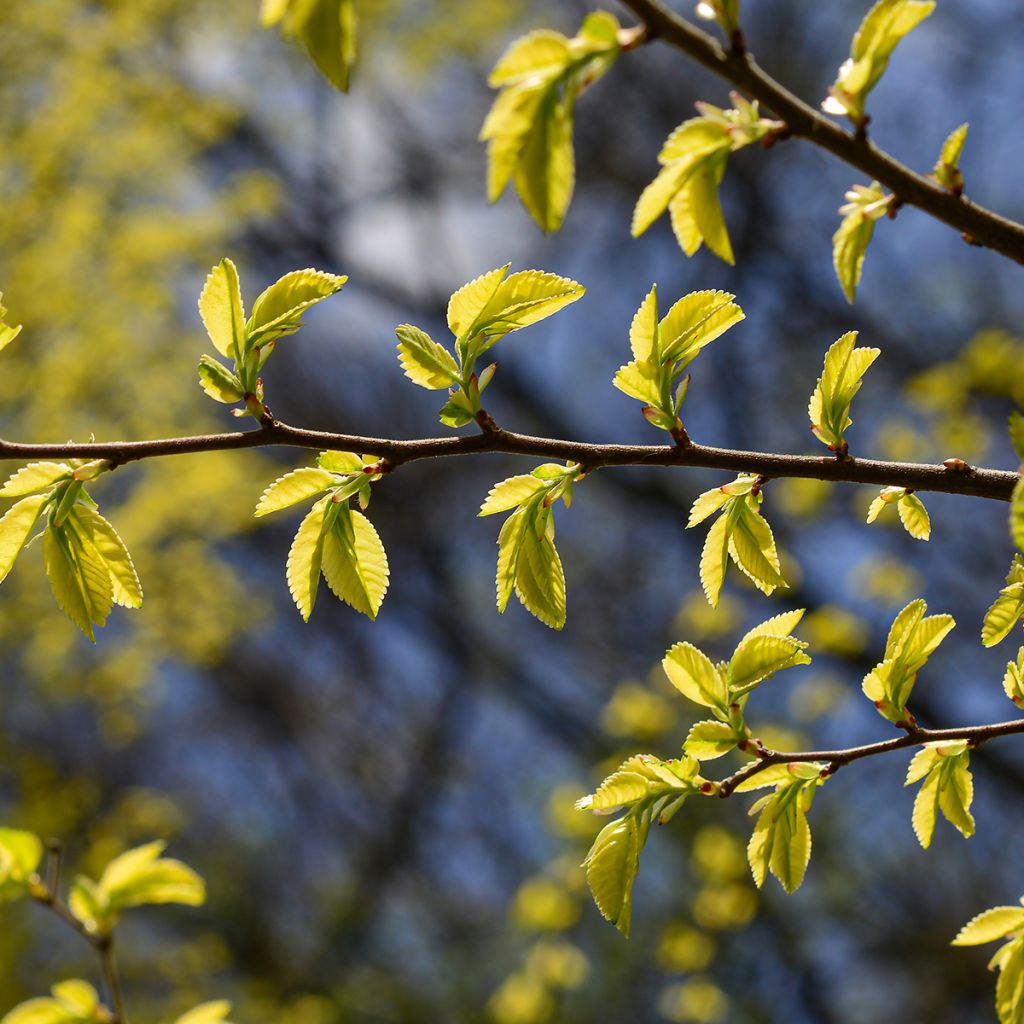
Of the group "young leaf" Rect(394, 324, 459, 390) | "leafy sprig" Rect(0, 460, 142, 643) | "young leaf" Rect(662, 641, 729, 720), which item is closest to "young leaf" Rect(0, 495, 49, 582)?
"leafy sprig" Rect(0, 460, 142, 643)

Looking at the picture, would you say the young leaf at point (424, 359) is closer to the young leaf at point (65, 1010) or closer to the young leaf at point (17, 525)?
the young leaf at point (17, 525)

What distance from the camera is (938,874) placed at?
643 centimetres

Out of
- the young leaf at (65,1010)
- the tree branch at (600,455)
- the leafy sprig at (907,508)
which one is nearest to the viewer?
the tree branch at (600,455)

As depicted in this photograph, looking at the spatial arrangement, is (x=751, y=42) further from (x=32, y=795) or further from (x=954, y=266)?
(x=32, y=795)

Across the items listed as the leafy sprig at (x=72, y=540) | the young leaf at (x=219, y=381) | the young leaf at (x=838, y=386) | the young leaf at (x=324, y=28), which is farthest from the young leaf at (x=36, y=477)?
the young leaf at (x=838, y=386)

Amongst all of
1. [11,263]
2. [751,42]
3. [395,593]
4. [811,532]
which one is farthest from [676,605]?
[11,263]

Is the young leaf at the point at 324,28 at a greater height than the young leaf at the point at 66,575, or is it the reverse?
the young leaf at the point at 324,28

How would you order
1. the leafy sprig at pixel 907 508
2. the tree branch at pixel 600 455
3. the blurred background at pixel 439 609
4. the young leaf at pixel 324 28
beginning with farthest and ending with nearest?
the blurred background at pixel 439 609
the leafy sprig at pixel 907 508
the tree branch at pixel 600 455
the young leaf at pixel 324 28

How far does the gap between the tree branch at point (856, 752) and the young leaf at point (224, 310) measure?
0.62 meters

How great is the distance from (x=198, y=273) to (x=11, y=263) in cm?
166

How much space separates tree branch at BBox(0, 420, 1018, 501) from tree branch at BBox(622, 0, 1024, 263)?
→ 20cm

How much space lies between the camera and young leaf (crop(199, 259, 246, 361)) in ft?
3.21

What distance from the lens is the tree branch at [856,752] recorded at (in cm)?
98

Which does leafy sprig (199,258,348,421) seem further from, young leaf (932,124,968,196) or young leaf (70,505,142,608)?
young leaf (932,124,968,196)
